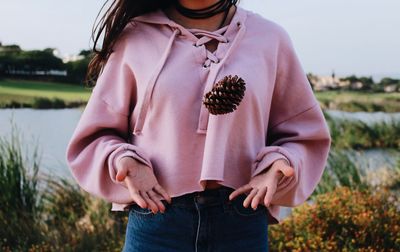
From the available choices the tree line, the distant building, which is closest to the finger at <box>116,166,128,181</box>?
the tree line

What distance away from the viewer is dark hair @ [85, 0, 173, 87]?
160cm

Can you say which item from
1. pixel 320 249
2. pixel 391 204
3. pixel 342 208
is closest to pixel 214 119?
pixel 320 249

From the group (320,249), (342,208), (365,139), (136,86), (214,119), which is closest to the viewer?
(214,119)

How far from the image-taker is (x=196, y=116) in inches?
Answer: 58.4

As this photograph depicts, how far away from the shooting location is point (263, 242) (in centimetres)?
153

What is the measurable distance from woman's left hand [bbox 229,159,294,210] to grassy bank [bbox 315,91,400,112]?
17.7ft

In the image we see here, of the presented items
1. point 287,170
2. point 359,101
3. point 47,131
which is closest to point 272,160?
point 287,170

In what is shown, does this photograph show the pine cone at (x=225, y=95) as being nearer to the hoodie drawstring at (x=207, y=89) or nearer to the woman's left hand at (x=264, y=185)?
the hoodie drawstring at (x=207, y=89)

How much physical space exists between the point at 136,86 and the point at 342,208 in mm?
2275

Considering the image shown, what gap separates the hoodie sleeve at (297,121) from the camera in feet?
5.24

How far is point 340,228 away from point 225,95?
7.71 ft

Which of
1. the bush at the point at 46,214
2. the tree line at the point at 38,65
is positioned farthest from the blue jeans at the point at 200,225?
the tree line at the point at 38,65

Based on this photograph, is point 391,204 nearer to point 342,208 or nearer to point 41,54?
point 342,208

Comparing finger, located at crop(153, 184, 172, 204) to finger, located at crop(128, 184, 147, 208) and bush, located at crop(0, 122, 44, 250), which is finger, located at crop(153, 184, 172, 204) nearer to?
finger, located at crop(128, 184, 147, 208)
